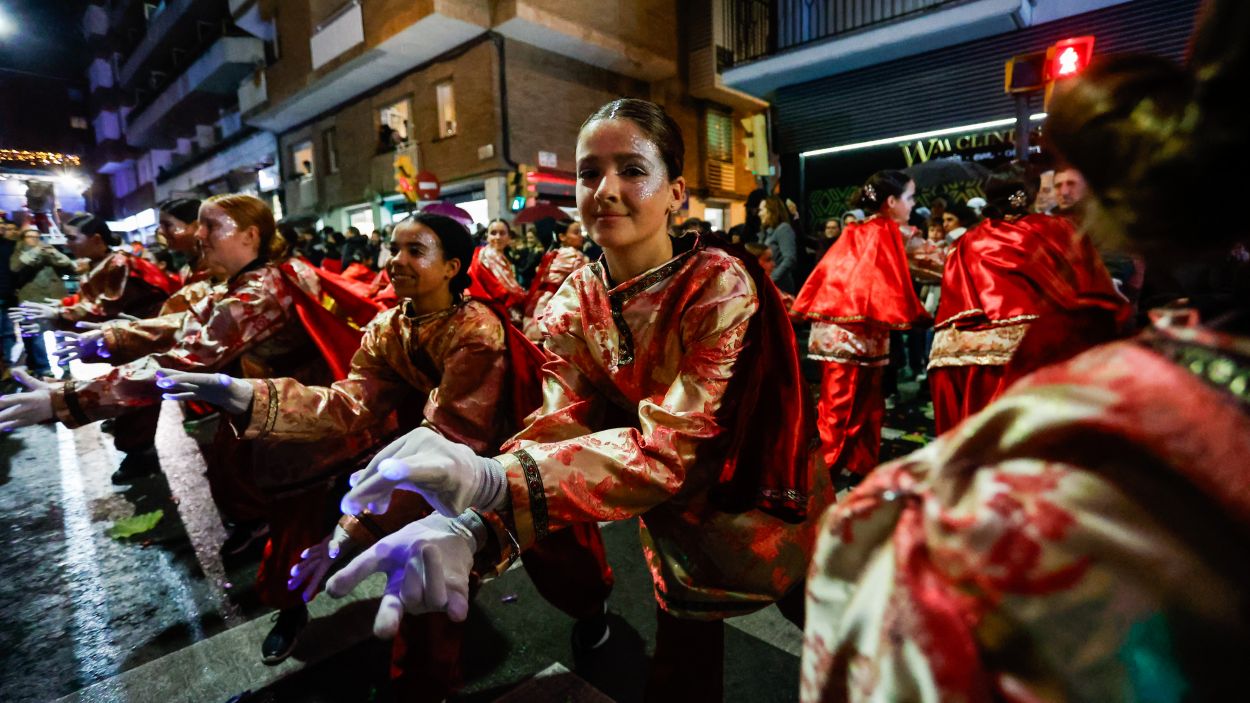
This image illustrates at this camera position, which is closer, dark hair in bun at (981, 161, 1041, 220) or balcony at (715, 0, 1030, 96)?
dark hair in bun at (981, 161, 1041, 220)

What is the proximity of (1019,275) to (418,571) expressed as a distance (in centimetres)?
317

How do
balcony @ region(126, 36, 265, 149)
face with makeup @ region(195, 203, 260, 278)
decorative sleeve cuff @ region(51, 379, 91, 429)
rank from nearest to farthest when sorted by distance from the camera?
decorative sleeve cuff @ region(51, 379, 91, 429) < face with makeup @ region(195, 203, 260, 278) < balcony @ region(126, 36, 265, 149)

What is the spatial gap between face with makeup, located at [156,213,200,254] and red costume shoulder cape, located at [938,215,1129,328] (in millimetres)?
5057

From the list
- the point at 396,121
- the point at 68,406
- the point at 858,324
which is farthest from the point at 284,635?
the point at 396,121

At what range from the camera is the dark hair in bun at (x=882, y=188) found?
4.31 metres

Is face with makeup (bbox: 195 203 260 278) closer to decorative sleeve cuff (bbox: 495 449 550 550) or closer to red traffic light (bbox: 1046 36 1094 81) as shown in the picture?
decorative sleeve cuff (bbox: 495 449 550 550)

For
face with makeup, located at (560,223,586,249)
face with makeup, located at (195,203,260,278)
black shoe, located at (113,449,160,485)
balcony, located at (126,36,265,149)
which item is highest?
balcony, located at (126,36,265,149)

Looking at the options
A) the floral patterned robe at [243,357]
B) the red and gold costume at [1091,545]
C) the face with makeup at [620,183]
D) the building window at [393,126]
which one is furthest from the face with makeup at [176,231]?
the building window at [393,126]

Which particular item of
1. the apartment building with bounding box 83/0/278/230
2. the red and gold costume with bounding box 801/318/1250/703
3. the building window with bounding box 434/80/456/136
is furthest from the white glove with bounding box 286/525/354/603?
the apartment building with bounding box 83/0/278/230

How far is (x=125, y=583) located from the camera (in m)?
3.54

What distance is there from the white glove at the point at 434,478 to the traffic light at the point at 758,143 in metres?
14.6

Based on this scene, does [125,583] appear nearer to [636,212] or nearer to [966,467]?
[636,212]

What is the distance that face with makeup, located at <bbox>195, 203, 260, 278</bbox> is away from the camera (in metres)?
3.23

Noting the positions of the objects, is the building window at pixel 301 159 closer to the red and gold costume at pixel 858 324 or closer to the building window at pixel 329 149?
the building window at pixel 329 149
